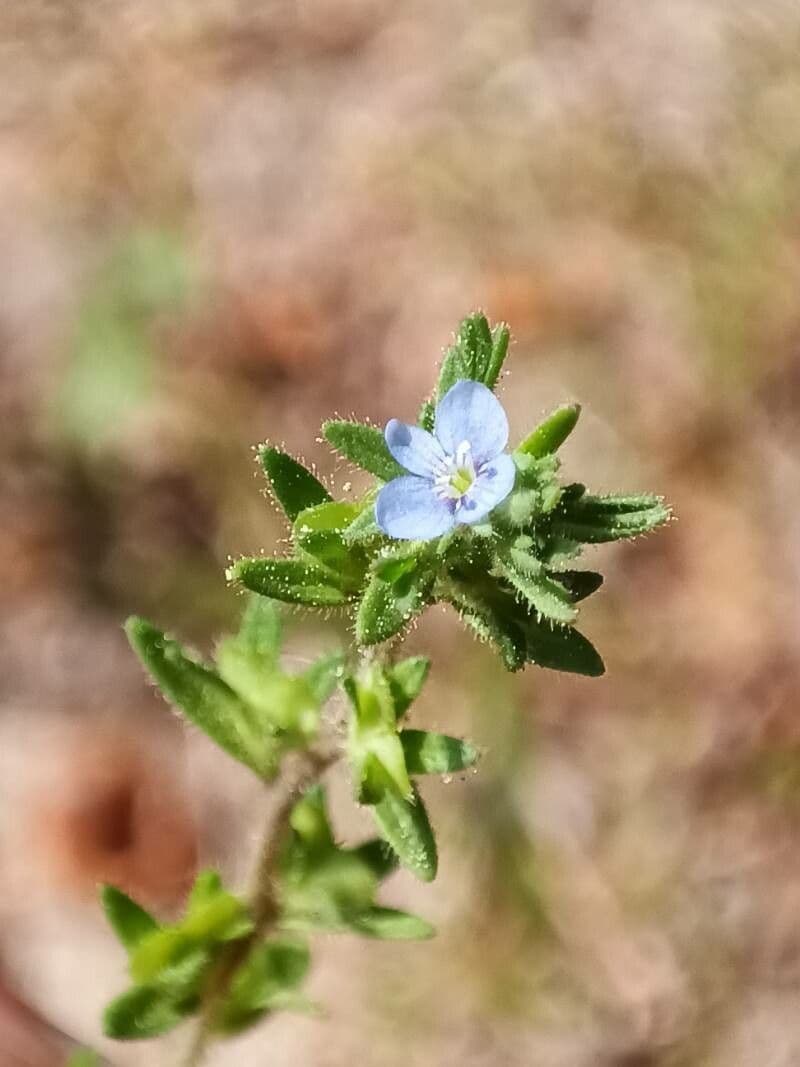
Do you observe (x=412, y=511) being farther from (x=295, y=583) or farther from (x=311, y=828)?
(x=311, y=828)

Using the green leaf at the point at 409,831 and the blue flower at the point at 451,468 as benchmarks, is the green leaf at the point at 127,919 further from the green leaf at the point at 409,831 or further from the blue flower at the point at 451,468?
the blue flower at the point at 451,468

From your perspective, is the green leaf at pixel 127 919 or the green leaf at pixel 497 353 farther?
the green leaf at pixel 127 919

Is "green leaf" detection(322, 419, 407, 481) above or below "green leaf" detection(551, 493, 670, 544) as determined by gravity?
below

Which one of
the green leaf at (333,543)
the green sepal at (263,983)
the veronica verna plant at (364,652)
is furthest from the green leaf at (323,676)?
the green sepal at (263,983)

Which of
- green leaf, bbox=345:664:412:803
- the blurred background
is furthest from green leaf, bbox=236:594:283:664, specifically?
the blurred background

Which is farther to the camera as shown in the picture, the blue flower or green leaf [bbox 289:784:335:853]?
green leaf [bbox 289:784:335:853]

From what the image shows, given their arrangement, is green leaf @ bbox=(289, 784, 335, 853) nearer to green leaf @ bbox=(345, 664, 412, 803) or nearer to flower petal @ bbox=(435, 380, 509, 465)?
green leaf @ bbox=(345, 664, 412, 803)

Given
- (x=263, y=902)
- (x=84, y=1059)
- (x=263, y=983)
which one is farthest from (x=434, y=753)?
(x=84, y=1059)

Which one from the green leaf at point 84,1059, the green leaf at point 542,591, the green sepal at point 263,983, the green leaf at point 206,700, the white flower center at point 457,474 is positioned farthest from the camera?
the green leaf at point 84,1059
